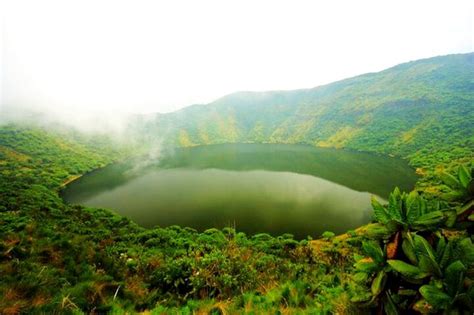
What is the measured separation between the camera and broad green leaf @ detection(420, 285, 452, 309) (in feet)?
5.58

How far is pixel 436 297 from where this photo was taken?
5.66 ft

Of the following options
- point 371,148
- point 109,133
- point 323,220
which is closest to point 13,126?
point 109,133

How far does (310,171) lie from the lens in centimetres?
5278

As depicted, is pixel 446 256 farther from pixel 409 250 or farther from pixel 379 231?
pixel 379 231

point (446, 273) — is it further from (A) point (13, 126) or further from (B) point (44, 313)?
(A) point (13, 126)

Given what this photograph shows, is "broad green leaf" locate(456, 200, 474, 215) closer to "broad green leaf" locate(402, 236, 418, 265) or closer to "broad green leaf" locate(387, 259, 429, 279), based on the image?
"broad green leaf" locate(402, 236, 418, 265)

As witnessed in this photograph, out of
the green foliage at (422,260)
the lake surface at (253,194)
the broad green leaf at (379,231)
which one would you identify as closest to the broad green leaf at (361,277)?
the green foliage at (422,260)

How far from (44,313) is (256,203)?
29075 millimetres

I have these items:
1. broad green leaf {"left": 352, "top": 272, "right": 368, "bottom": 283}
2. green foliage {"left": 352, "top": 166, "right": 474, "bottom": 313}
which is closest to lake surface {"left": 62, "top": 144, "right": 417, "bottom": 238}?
broad green leaf {"left": 352, "top": 272, "right": 368, "bottom": 283}

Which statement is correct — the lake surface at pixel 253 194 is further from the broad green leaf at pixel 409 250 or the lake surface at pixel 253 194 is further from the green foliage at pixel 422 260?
the broad green leaf at pixel 409 250

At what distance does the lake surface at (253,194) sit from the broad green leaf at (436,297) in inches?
695

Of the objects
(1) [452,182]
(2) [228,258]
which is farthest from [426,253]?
(2) [228,258]

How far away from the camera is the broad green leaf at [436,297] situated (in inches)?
66.9

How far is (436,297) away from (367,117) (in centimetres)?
12102
